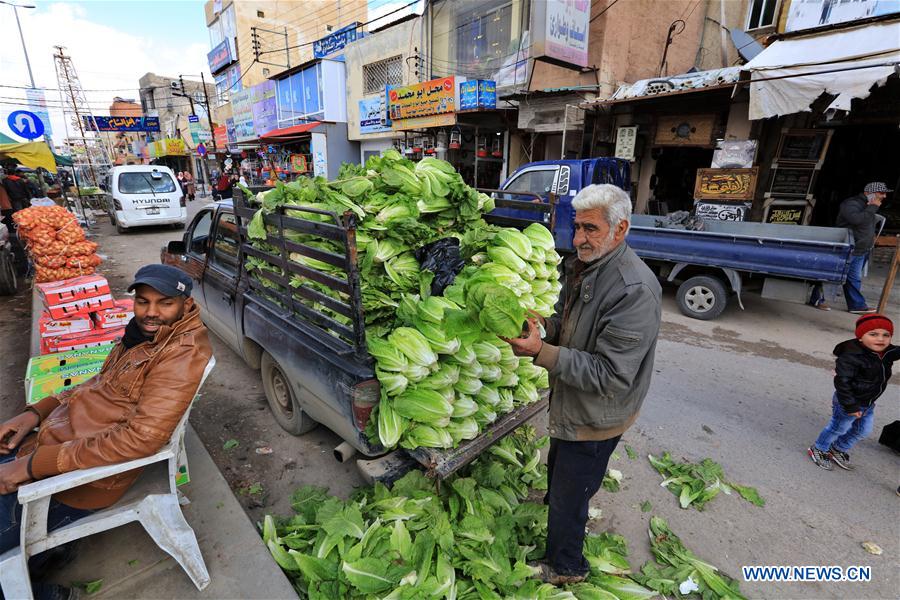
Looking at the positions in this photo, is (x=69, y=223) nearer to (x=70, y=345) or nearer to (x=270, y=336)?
(x=70, y=345)

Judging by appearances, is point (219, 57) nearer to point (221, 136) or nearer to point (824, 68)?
point (221, 136)

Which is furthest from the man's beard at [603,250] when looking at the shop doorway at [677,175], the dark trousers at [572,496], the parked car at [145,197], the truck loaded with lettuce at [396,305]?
the parked car at [145,197]

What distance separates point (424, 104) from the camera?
14.0 m

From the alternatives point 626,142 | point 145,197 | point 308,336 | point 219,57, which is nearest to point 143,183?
point 145,197

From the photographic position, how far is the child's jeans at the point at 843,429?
11.0ft

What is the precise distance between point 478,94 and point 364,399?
38.2 ft

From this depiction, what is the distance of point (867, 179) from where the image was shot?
11.3 metres

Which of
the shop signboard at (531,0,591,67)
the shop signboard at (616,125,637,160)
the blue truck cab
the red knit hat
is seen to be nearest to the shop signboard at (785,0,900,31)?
the shop signboard at (616,125,637,160)

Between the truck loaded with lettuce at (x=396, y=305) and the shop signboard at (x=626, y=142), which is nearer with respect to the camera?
the truck loaded with lettuce at (x=396, y=305)

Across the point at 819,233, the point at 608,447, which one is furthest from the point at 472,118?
the point at 608,447

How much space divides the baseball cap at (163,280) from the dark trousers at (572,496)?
225 centimetres

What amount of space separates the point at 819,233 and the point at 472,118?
981 centimetres

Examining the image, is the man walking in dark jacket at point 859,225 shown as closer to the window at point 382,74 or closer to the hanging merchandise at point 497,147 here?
the hanging merchandise at point 497,147

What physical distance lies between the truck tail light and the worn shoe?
1.34 metres
